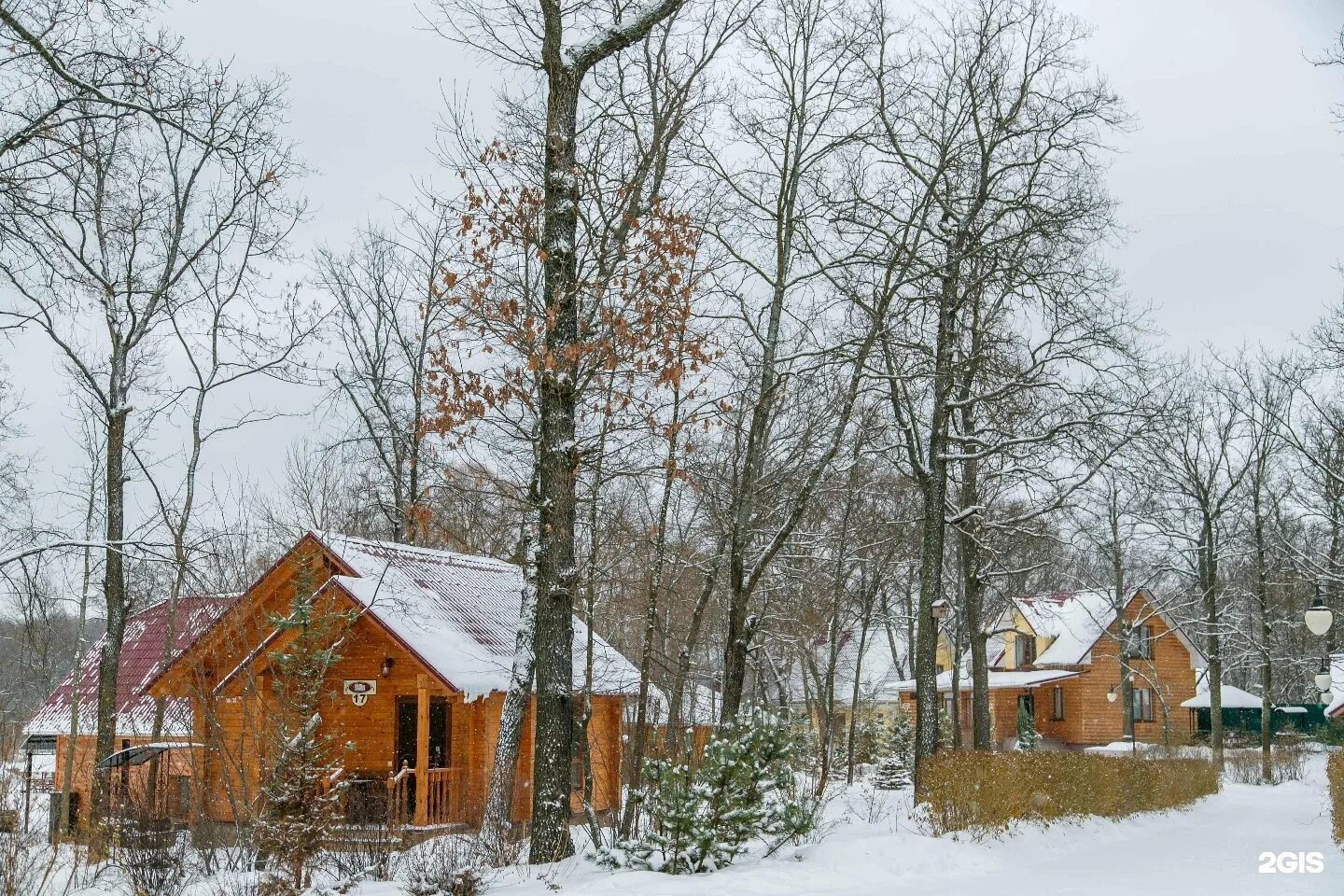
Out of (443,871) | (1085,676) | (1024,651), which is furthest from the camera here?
(1024,651)

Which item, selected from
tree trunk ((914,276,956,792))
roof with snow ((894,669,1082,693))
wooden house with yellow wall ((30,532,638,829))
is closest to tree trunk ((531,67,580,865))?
wooden house with yellow wall ((30,532,638,829))

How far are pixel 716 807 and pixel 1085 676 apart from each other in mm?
38363

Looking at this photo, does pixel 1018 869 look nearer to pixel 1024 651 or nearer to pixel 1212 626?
pixel 1212 626

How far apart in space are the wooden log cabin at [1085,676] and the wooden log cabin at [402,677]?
1056 inches

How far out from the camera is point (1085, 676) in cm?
4653

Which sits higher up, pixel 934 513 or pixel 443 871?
pixel 934 513

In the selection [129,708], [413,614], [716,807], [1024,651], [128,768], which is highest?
[413,614]

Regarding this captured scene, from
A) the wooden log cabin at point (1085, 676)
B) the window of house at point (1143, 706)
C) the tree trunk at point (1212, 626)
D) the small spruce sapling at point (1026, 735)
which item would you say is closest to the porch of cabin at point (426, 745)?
the small spruce sapling at point (1026, 735)

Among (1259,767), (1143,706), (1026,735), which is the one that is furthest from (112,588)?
(1143,706)

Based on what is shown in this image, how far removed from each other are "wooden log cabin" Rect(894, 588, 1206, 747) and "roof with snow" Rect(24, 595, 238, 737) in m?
28.8

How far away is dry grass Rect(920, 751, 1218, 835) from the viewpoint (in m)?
14.7

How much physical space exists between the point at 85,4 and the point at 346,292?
23857 mm

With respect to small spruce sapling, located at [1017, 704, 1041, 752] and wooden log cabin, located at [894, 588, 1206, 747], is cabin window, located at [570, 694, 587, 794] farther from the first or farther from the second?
wooden log cabin, located at [894, 588, 1206, 747]

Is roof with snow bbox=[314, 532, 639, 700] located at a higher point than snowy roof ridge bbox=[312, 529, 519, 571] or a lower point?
lower
